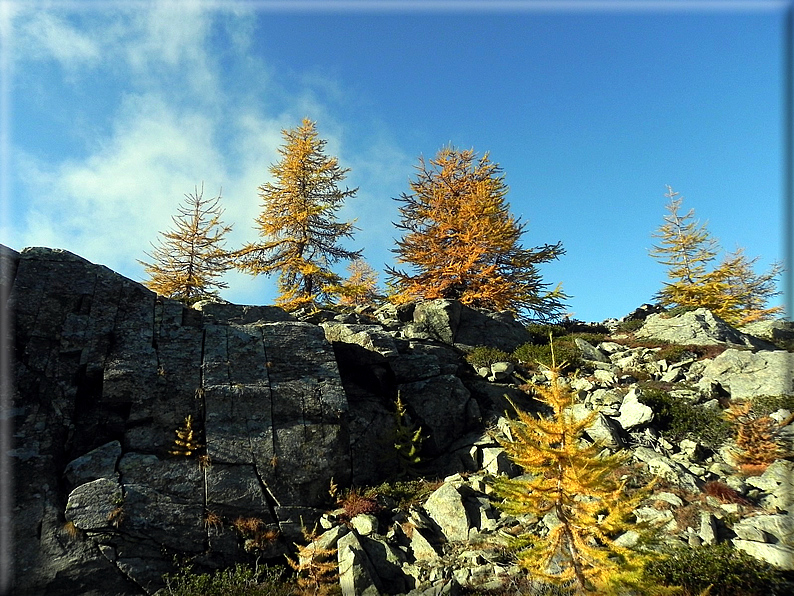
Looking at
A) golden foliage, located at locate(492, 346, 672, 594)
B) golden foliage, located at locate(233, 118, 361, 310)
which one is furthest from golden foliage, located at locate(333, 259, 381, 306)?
golden foliage, located at locate(492, 346, 672, 594)

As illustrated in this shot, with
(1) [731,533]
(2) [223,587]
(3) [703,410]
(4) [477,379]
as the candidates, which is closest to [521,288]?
(4) [477,379]

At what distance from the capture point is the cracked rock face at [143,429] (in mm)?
9805

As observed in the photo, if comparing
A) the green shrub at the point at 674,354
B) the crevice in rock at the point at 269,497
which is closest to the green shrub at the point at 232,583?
the crevice in rock at the point at 269,497

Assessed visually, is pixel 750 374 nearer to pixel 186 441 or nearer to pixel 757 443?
pixel 757 443

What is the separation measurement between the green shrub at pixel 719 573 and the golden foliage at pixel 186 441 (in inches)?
416

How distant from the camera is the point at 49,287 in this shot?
42.8 feet

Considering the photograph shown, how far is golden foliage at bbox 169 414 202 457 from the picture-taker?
11609 mm

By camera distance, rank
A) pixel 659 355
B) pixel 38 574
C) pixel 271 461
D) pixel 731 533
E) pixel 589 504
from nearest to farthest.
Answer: pixel 589 504, pixel 38 574, pixel 731 533, pixel 271 461, pixel 659 355

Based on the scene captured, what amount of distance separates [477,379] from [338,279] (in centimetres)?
1167

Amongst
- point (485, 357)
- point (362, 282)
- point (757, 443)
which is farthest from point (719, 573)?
point (362, 282)

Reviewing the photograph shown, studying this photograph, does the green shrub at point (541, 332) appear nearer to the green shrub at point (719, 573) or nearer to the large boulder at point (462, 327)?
the large boulder at point (462, 327)

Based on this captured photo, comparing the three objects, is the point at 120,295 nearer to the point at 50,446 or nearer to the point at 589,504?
the point at 50,446

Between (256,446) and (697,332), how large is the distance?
69.2 feet

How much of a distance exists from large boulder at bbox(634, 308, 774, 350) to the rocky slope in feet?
14.5
